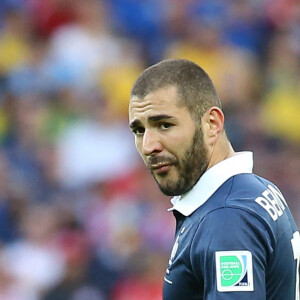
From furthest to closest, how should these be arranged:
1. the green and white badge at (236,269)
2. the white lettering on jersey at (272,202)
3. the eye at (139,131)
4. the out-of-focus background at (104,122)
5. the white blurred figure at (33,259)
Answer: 1. the out-of-focus background at (104,122)
2. the white blurred figure at (33,259)
3. the eye at (139,131)
4. the white lettering on jersey at (272,202)
5. the green and white badge at (236,269)

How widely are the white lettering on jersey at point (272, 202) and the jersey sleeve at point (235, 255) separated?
0.32 ft

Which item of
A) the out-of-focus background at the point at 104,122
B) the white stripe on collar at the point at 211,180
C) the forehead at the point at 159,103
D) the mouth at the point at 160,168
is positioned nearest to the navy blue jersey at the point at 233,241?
the white stripe on collar at the point at 211,180

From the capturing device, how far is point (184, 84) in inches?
118

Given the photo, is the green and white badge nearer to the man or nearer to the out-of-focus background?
the man

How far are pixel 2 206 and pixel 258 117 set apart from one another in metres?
2.56

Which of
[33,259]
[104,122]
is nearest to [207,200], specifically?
[33,259]

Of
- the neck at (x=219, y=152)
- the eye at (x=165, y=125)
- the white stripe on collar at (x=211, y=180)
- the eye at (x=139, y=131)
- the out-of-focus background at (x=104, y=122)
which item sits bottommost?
the white stripe on collar at (x=211, y=180)

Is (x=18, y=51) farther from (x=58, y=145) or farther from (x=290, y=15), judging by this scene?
(x=290, y=15)

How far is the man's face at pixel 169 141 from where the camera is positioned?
116 inches

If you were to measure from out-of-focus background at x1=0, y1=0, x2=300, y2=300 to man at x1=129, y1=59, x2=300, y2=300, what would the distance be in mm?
3936

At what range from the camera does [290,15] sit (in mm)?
9758

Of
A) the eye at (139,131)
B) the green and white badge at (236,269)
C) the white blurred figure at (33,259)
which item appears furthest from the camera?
the white blurred figure at (33,259)

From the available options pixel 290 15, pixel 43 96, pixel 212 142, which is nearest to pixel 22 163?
pixel 43 96

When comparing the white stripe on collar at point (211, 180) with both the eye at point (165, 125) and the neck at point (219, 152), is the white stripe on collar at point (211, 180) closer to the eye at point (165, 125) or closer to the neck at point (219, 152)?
the neck at point (219, 152)
